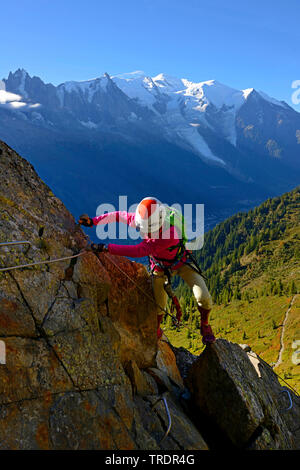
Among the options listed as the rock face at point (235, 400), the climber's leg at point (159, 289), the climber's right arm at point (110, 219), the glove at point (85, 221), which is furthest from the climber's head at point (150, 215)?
the rock face at point (235, 400)

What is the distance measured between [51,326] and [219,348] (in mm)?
6254

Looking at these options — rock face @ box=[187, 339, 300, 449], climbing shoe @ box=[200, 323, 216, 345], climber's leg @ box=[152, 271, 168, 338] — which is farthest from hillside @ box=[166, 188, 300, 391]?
climber's leg @ box=[152, 271, 168, 338]

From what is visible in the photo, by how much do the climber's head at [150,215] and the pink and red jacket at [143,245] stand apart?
0.57 meters

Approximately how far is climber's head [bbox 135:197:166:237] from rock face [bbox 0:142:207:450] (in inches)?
92.2

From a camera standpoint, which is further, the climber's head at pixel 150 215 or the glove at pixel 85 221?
the glove at pixel 85 221

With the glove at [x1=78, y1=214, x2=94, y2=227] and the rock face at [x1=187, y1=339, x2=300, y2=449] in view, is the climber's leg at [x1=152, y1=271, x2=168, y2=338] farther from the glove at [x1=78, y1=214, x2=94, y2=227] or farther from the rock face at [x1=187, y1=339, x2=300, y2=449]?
the glove at [x1=78, y1=214, x2=94, y2=227]

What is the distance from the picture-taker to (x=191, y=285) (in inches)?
468

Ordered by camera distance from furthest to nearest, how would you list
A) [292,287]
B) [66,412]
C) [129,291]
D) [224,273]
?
1. [224,273]
2. [292,287]
3. [129,291]
4. [66,412]

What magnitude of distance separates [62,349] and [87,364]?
83 cm

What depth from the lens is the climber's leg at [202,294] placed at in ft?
38.0

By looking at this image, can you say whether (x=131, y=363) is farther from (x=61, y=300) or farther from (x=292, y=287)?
(x=292, y=287)

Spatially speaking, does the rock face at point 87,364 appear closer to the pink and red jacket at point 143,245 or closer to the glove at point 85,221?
the glove at point 85,221

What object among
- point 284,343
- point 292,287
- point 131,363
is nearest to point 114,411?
point 131,363

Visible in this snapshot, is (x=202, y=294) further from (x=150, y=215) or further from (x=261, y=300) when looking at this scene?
(x=261, y=300)
